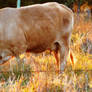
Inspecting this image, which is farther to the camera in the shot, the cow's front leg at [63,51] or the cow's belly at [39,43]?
the cow's front leg at [63,51]

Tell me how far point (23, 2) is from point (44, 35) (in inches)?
271

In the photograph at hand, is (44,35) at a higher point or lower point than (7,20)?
lower

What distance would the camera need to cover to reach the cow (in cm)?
413

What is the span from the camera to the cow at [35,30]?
163 inches

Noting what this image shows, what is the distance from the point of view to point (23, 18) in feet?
14.1

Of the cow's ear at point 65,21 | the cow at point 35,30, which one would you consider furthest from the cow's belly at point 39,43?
the cow's ear at point 65,21

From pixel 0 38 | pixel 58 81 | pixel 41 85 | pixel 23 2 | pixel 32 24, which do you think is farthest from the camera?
pixel 23 2

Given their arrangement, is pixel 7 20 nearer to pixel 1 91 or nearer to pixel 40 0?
pixel 1 91

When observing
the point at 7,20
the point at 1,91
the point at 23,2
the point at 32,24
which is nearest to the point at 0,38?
the point at 7,20

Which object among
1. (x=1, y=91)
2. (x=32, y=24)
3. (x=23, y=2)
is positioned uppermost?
(x=32, y=24)

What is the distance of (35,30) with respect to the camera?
4.41m

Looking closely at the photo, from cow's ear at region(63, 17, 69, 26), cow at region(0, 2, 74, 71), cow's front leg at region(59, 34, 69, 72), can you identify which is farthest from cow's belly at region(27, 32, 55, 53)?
cow's ear at region(63, 17, 69, 26)

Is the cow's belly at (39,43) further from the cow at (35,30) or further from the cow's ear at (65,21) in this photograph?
the cow's ear at (65,21)

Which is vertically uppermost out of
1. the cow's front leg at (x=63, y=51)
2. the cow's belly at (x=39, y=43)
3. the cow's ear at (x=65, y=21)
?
the cow's ear at (x=65, y=21)
